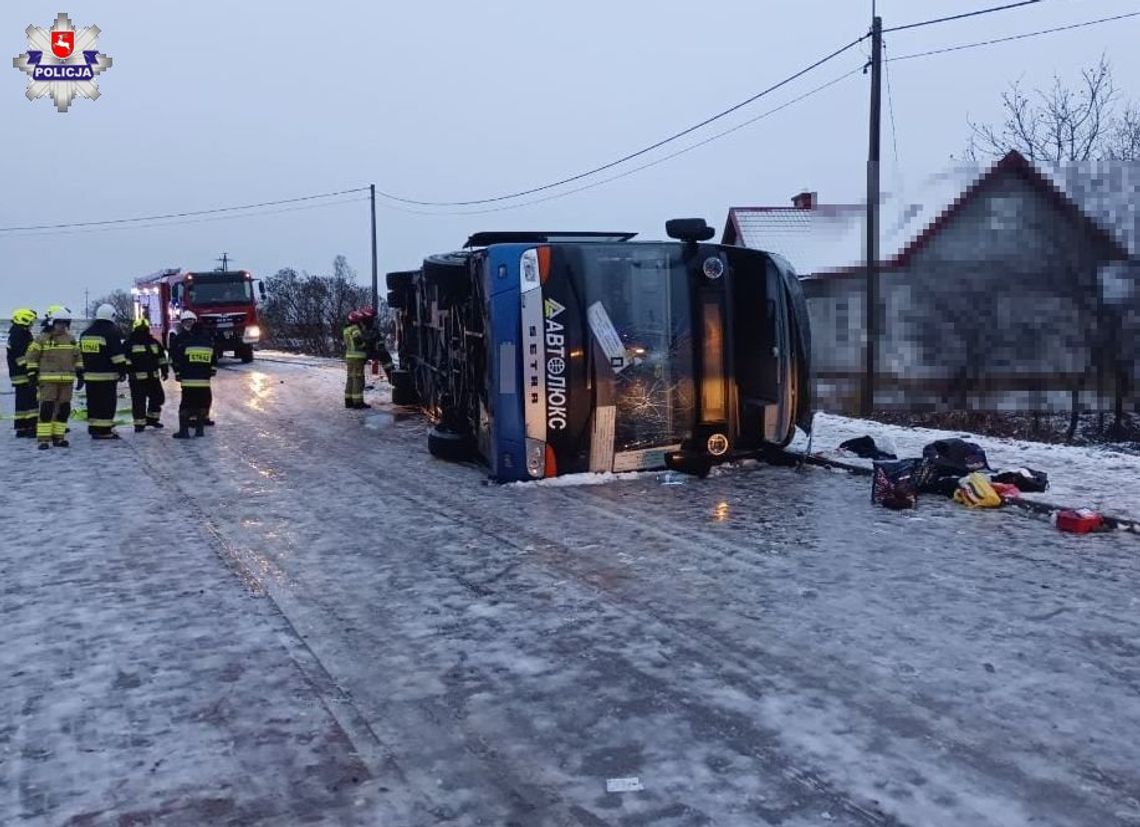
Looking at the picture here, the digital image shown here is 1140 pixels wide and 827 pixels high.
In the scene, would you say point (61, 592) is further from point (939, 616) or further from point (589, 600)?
point (939, 616)

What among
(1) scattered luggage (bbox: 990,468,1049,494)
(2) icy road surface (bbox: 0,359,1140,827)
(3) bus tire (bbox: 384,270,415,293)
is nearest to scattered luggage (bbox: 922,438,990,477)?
(1) scattered luggage (bbox: 990,468,1049,494)

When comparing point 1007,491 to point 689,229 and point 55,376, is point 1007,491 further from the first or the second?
point 55,376

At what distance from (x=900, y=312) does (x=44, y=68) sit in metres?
20.5

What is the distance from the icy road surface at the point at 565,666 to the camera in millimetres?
3361

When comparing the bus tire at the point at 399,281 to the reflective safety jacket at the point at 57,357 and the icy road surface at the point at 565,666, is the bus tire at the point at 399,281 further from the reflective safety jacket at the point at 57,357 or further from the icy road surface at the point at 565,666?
the icy road surface at the point at 565,666

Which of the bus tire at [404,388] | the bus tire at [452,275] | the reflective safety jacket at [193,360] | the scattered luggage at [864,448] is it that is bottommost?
the scattered luggage at [864,448]

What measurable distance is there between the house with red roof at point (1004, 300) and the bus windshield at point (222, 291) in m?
17.0

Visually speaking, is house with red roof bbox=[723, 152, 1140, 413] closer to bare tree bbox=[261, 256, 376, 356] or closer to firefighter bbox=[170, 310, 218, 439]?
firefighter bbox=[170, 310, 218, 439]

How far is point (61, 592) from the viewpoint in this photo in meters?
5.78

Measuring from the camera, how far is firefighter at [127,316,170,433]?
1367cm

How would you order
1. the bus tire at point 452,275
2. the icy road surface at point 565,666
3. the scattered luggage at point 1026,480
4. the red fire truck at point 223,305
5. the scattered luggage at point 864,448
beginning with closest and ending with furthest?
the icy road surface at point 565,666
the scattered luggage at point 1026,480
the bus tire at point 452,275
the scattered luggage at point 864,448
the red fire truck at point 223,305

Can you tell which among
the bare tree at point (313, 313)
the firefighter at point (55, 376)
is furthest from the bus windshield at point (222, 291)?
the firefighter at point (55, 376)

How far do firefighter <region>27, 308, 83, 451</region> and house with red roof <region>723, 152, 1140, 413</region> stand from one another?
11200 mm

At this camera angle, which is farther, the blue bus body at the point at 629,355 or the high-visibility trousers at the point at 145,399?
the high-visibility trousers at the point at 145,399
